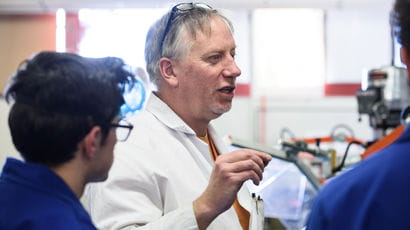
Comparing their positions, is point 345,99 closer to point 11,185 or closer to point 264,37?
point 264,37

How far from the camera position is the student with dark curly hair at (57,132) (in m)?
0.90

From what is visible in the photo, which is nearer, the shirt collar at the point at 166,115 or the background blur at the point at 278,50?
the shirt collar at the point at 166,115

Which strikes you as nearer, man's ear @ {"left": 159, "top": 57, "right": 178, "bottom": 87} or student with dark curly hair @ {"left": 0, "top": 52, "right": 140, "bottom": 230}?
student with dark curly hair @ {"left": 0, "top": 52, "right": 140, "bottom": 230}

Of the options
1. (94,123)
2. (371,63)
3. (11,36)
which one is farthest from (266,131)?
(94,123)

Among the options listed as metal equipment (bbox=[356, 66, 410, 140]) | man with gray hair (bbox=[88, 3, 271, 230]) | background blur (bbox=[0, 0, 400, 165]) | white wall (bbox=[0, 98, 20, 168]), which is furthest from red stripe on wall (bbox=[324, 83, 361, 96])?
man with gray hair (bbox=[88, 3, 271, 230])

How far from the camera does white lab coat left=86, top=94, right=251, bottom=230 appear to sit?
128cm

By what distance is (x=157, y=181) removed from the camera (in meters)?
1.35

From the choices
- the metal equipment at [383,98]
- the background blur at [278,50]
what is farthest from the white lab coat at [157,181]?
the background blur at [278,50]

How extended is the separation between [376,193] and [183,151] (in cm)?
69

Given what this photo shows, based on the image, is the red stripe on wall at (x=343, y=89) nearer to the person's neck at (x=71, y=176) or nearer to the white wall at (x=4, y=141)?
the white wall at (x=4, y=141)

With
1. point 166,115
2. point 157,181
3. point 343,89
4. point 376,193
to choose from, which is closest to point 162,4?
point 343,89

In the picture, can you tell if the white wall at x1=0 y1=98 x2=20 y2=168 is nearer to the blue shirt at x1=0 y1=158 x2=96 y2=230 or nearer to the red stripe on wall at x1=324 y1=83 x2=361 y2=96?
the blue shirt at x1=0 y1=158 x2=96 y2=230

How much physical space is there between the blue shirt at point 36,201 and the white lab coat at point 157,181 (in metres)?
0.35

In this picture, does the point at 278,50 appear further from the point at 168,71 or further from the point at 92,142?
the point at 92,142
